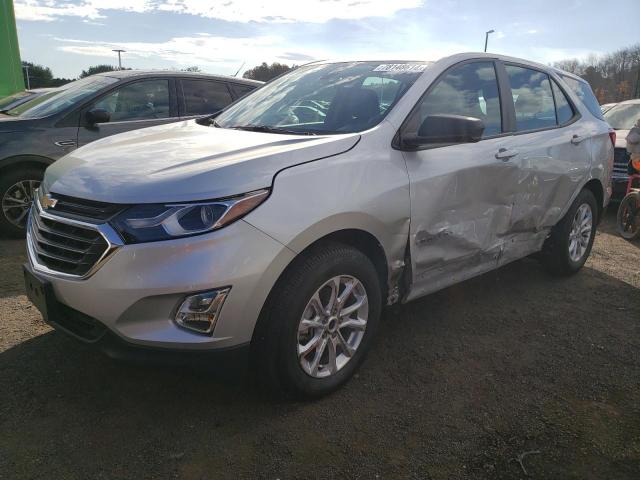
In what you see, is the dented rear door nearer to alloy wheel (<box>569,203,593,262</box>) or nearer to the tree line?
alloy wheel (<box>569,203,593,262</box>)

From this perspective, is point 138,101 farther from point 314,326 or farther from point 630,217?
point 630,217

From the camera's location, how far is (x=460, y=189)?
321cm

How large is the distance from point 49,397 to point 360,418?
1.57 meters

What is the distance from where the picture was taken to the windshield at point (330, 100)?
120 inches

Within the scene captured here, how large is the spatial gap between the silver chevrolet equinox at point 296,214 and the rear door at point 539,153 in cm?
2

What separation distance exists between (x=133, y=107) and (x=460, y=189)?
4074mm

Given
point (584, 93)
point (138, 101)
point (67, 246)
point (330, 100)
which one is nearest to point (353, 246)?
point (330, 100)

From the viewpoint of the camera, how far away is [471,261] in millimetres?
3516

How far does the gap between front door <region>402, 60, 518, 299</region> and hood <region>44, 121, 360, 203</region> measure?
563 mm

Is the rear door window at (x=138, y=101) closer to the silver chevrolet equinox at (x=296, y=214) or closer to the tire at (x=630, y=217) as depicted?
the silver chevrolet equinox at (x=296, y=214)

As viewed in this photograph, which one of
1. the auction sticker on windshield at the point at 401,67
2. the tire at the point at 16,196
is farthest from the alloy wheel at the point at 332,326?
the tire at the point at 16,196

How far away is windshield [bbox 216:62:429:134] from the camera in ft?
10.0

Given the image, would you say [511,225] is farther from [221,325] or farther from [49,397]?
[49,397]

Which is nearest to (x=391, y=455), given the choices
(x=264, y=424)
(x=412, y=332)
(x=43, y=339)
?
(x=264, y=424)
